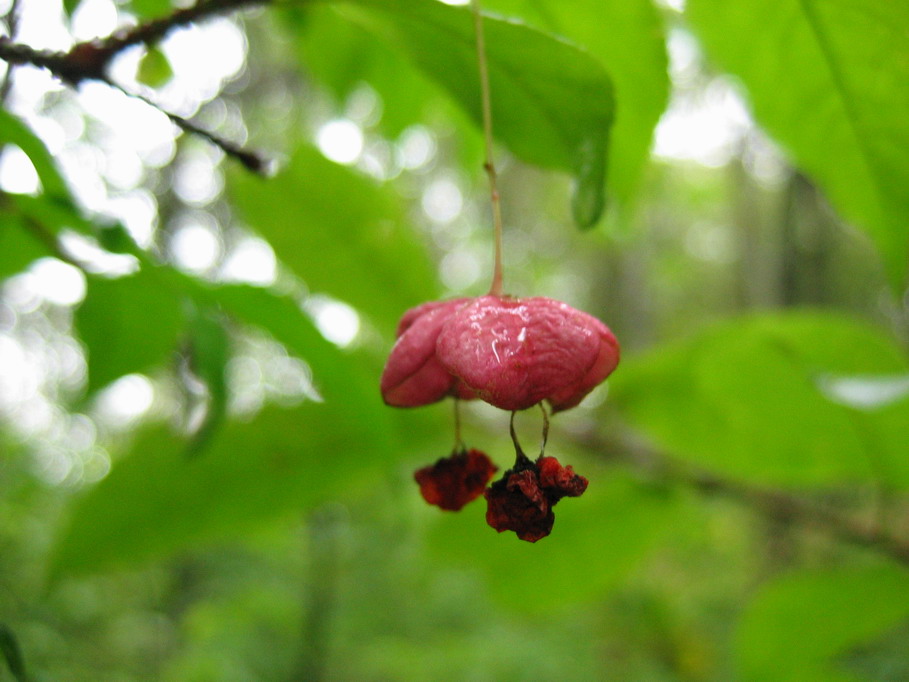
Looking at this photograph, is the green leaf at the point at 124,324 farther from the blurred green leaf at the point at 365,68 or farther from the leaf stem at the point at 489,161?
the blurred green leaf at the point at 365,68

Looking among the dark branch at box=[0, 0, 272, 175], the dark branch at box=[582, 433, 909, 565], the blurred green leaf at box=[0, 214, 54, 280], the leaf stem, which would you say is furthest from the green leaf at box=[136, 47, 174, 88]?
the dark branch at box=[582, 433, 909, 565]

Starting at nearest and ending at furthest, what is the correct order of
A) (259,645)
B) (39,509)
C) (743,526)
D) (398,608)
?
1. (259,645)
2. (39,509)
3. (398,608)
4. (743,526)

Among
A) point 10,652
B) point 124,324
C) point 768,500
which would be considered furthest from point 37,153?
point 768,500

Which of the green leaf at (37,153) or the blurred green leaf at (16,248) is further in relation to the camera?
the blurred green leaf at (16,248)

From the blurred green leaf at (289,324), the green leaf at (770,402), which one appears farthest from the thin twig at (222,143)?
the green leaf at (770,402)

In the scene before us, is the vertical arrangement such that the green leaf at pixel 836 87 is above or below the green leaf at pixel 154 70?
above

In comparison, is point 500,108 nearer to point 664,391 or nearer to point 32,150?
point 32,150

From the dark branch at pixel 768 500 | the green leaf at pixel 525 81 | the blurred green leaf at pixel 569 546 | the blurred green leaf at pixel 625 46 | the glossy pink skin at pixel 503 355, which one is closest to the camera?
the glossy pink skin at pixel 503 355

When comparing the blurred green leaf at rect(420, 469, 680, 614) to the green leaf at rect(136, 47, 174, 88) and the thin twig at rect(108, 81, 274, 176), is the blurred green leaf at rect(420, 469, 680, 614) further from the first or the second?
the green leaf at rect(136, 47, 174, 88)

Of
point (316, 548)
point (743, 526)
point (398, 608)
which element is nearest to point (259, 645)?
point (316, 548)
